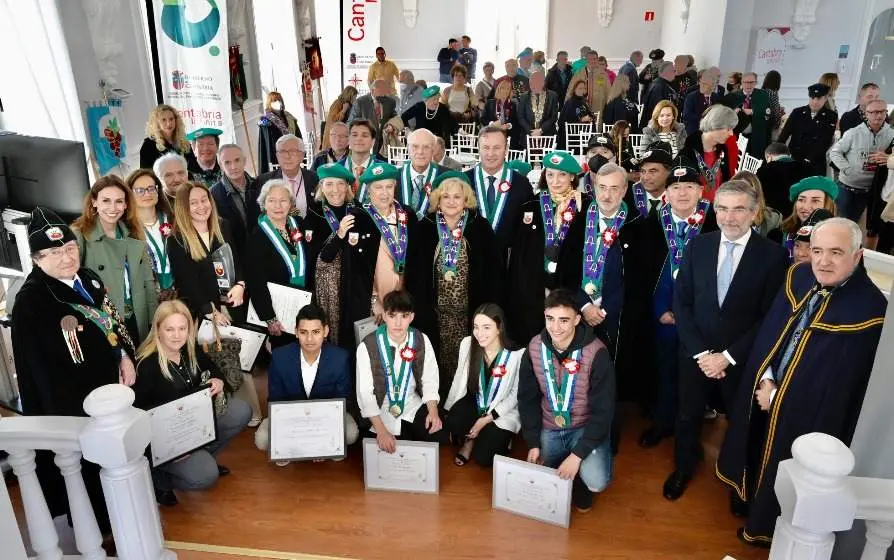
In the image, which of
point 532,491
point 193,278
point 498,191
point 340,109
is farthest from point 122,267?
point 340,109

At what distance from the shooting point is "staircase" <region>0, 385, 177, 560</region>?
185 cm

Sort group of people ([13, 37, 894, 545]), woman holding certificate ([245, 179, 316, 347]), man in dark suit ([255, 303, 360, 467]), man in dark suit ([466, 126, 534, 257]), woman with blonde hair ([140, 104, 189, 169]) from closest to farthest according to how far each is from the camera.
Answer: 1. group of people ([13, 37, 894, 545])
2. man in dark suit ([255, 303, 360, 467])
3. woman holding certificate ([245, 179, 316, 347])
4. man in dark suit ([466, 126, 534, 257])
5. woman with blonde hair ([140, 104, 189, 169])

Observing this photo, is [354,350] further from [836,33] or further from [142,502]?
[836,33]

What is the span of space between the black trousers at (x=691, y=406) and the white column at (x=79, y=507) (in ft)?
8.20

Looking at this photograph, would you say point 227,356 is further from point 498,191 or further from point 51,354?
point 498,191

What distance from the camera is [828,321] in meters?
2.34

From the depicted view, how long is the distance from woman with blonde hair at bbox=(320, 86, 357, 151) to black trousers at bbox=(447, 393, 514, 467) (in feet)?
10.5

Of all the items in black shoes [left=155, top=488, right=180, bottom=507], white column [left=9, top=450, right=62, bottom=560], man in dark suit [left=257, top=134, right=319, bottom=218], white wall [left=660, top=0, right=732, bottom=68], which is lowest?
black shoes [left=155, top=488, right=180, bottom=507]

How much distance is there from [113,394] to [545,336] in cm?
184

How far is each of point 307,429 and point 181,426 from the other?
1.92 feet

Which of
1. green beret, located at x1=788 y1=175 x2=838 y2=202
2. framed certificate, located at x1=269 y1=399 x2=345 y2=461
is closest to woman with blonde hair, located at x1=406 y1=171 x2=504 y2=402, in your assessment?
framed certificate, located at x1=269 y1=399 x2=345 y2=461

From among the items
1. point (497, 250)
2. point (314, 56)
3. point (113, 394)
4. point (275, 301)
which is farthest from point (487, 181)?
point (314, 56)

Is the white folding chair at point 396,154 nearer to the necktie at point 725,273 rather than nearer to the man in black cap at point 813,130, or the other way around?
the man in black cap at point 813,130

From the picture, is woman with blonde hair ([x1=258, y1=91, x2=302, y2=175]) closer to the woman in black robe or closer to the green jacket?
the green jacket
